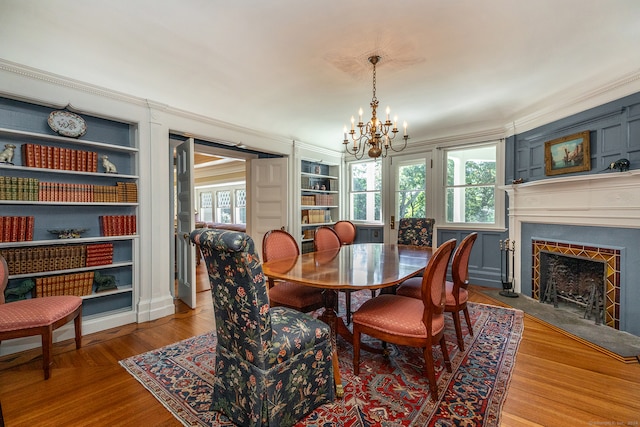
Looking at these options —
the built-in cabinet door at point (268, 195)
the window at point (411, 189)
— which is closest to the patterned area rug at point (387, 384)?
the built-in cabinet door at point (268, 195)

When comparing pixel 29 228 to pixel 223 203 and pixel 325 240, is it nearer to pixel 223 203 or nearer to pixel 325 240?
pixel 325 240

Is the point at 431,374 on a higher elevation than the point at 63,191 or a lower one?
lower

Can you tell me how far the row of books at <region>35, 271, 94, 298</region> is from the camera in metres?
2.42

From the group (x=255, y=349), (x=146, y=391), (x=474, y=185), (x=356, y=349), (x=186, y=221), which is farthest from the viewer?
(x=474, y=185)

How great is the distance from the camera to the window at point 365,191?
216 inches

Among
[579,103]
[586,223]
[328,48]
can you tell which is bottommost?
[586,223]

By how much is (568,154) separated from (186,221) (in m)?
4.40

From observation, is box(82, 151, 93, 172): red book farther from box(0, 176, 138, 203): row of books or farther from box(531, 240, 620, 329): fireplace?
box(531, 240, 620, 329): fireplace

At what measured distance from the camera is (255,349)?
138 centimetres

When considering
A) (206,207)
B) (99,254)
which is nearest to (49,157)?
(99,254)

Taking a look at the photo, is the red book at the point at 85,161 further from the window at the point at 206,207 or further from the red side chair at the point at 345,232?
the window at the point at 206,207

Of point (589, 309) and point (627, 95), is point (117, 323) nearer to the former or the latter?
point (589, 309)

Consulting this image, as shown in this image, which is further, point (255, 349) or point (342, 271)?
point (342, 271)

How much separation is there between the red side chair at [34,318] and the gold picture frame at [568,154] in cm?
490
